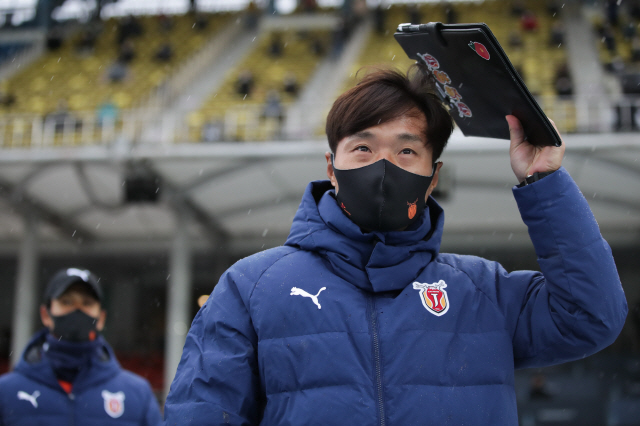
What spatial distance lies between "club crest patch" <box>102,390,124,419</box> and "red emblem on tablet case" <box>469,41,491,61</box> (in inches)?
114

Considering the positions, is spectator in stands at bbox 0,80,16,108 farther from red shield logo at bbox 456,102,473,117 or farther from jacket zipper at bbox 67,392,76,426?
red shield logo at bbox 456,102,473,117

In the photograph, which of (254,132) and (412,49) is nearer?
(412,49)

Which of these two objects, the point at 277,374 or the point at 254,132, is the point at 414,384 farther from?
the point at 254,132

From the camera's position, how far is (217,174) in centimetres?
1225

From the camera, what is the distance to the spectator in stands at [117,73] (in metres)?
18.4

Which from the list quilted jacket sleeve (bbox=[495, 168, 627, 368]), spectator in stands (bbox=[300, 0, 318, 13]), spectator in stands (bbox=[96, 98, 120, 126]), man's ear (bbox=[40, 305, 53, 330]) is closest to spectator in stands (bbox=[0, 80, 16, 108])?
spectator in stands (bbox=[96, 98, 120, 126])

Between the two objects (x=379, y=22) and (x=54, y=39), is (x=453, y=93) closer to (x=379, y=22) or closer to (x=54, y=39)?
(x=379, y=22)

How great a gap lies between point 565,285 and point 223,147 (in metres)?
10.2

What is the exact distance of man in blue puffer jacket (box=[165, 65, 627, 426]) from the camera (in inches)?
58.8

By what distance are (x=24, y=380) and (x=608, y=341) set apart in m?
3.09

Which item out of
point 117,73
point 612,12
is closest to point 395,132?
point 117,73

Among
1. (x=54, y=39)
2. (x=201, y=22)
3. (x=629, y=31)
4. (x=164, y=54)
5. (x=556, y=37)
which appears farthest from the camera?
(x=201, y=22)

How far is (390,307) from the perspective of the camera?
157cm

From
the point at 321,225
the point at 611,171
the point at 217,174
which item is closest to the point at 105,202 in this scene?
the point at 217,174
